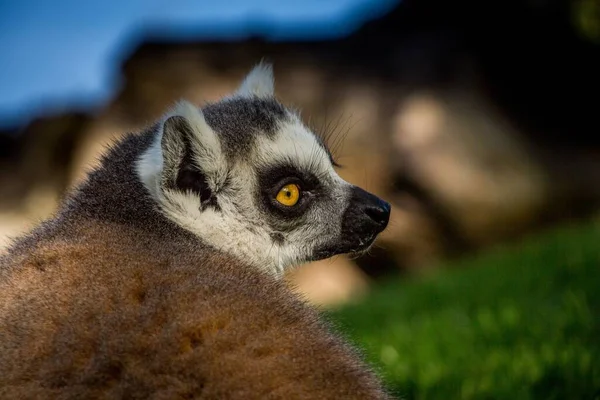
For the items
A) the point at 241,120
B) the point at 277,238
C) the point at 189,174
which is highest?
the point at 241,120

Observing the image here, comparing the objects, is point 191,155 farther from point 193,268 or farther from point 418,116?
point 418,116

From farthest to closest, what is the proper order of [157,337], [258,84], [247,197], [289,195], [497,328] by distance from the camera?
[497,328] → [258,84] → [289,195] → [247,197] → [157,337]

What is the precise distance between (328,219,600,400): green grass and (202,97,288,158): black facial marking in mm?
1027

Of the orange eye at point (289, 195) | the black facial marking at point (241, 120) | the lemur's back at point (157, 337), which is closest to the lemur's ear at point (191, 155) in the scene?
the black facial marking at point (241, 120)

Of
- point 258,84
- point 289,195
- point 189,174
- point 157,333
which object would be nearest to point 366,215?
point 289,195

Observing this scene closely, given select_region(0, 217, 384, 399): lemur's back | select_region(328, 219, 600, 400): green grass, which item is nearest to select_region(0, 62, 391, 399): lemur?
select_region(0, 217, 384, 399): lemur's back

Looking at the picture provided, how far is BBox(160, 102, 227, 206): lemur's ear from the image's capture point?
3.33 m

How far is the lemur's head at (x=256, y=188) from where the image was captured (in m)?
3.35

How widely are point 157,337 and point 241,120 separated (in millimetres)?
1833

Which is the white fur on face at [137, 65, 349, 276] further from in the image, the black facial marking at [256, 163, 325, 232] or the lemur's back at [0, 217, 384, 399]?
the lemur's back at [0, 217, 384, 399]

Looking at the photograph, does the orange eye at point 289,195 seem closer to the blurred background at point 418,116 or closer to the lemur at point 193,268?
the lemur at point 193,268

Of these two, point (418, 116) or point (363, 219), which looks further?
point (418, 116)

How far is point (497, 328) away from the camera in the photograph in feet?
18.5

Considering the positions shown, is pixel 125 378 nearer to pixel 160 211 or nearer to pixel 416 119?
pixel 160 211
